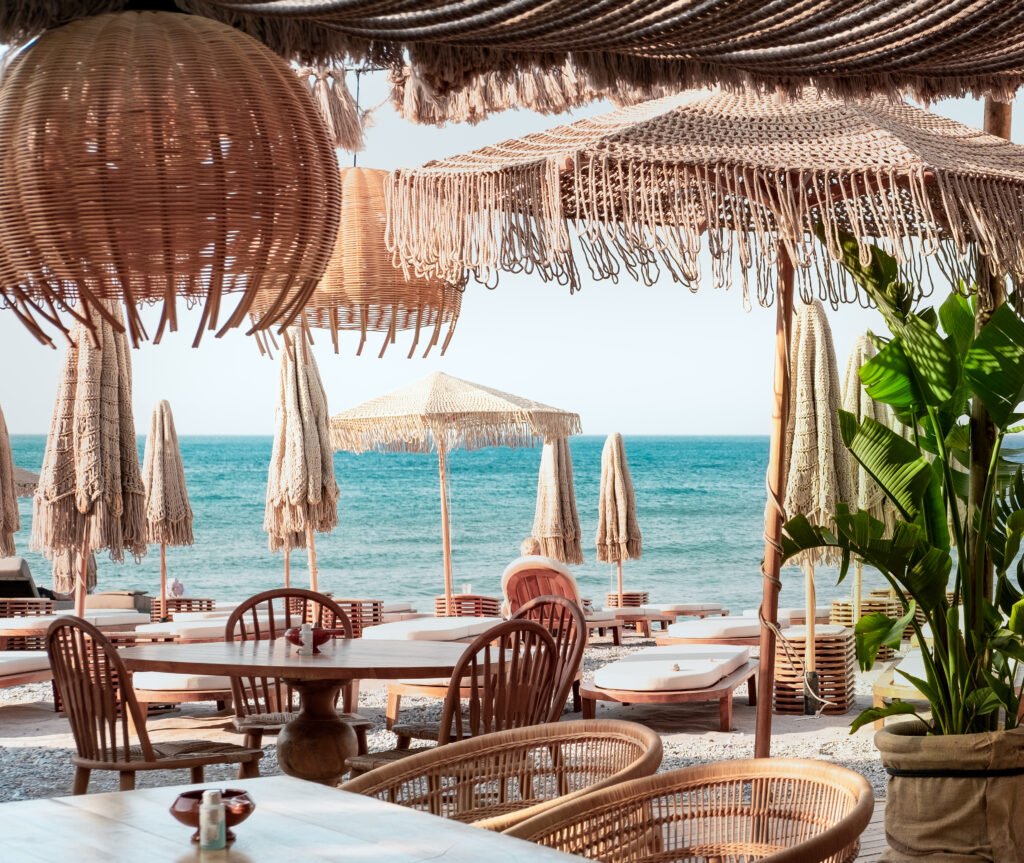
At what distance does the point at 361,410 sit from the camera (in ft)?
37.4

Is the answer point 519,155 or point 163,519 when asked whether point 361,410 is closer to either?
point 163,519

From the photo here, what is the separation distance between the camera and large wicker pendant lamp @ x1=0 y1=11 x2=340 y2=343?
1817 millimetres

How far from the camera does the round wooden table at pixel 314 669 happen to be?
428cm

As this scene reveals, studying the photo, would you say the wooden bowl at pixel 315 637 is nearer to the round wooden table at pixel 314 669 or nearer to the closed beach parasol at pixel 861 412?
the round wooden table at pixel 314 669

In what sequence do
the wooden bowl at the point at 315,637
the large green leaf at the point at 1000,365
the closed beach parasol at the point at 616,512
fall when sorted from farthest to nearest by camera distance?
1. the closed beach parasol at the point at 616,512
2. the wooden bowl at the point at 315,637
3. the large green leaf at the point at 1000,365

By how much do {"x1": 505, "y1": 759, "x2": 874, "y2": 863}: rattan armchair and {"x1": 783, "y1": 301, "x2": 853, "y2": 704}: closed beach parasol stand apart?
533cm

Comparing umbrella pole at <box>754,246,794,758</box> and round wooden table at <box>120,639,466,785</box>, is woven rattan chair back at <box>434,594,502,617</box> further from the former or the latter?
umbrella pole at <box>754,246,794,758</box>

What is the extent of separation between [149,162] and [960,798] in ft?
10.0

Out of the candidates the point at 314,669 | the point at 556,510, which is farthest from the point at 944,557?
the point at 556,510

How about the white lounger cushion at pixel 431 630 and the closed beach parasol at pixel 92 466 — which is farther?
the white lounger cushion at pixel 431 630

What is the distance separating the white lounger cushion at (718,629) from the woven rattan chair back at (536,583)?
868 millimetres

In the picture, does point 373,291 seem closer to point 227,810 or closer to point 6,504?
point 227,810

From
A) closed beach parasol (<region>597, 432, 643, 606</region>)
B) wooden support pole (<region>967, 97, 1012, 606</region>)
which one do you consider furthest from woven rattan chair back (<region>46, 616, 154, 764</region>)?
closed beach parasol (<region>597, 432, 643, 606</region>)

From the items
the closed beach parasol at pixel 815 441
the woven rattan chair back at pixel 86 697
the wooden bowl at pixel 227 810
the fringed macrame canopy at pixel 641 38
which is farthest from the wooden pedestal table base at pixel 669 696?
the wooden bowl at pixel 227 810
